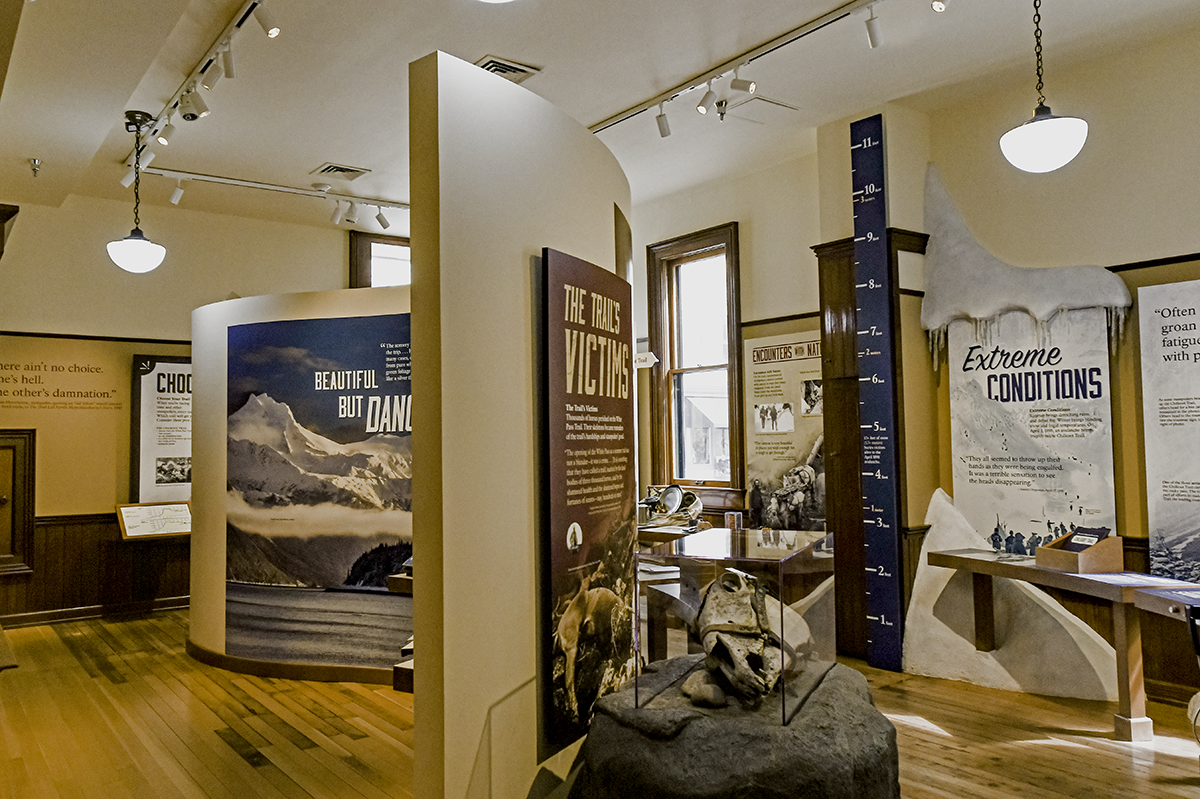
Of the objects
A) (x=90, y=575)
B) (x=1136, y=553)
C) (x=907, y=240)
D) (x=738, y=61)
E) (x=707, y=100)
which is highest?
(x=738, y=61)

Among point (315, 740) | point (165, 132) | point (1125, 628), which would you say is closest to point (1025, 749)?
point (1125, 628)

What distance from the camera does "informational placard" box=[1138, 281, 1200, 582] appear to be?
14.1ft

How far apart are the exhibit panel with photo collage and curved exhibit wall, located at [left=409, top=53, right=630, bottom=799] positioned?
2389 millimetres

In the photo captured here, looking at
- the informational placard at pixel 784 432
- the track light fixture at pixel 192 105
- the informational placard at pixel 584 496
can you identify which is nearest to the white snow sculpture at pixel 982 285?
the informational placard at pixel 784 432

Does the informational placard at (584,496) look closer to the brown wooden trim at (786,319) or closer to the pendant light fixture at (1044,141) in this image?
the pendant light fixture at (1044,141)

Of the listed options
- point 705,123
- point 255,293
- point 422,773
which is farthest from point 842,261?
point 255,293

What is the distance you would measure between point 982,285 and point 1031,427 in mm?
938

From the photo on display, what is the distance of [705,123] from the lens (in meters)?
5.74

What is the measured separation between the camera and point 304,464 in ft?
16.5

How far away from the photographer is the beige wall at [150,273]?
6.84 m

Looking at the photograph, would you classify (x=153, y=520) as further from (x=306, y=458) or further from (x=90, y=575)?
(x=306, y=458)

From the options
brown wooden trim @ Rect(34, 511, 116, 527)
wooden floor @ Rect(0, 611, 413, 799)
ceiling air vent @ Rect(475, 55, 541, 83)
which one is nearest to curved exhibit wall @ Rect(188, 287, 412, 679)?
wooden floor @ Rect(0, 611, 413, 799)

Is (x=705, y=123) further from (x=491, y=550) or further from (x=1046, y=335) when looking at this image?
(x=491, y=550)

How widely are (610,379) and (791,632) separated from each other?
46.5 inches
